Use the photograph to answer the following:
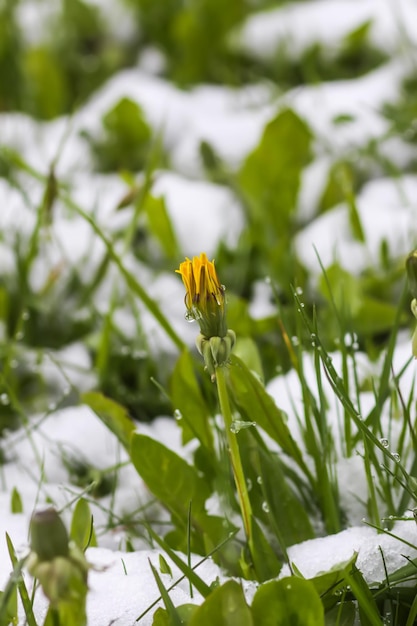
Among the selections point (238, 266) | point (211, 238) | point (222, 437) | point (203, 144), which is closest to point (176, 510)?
point (222, 437)

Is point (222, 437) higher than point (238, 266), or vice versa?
point (238, 266)

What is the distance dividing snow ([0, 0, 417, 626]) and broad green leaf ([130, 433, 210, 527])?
0.07 meters

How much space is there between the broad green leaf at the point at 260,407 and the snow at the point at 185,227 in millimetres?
81

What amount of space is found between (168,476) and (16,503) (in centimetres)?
22

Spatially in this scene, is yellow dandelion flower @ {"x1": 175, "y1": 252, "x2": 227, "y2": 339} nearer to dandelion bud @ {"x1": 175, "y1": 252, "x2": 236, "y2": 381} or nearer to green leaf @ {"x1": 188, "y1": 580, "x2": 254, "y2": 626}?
dandelion bud @ {"x1": 175, "y1": 252, "x2": 236, "y2": 381}

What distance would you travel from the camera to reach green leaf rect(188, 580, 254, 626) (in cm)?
78

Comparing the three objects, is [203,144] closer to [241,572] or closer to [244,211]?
[244,211]

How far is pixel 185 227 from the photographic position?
76.0 inches

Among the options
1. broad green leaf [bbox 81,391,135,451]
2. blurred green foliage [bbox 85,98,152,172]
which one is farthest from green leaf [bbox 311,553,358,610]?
blurred green foliage [bbox 85,98,152,172]

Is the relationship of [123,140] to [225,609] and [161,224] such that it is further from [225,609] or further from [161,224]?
[225,609]

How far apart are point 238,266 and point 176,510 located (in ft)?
2.49

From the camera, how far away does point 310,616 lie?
81 cm

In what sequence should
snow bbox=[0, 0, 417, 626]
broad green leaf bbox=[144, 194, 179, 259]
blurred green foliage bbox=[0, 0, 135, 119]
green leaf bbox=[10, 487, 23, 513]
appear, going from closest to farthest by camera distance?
snow bbox=[0, 0, 417, 626], green leaf bbox=[10, 487, 23, 513], broad green leaf bbox=[144, 194, 179, 259], blurred green foliage bbox=[0, 0, 135, 119]

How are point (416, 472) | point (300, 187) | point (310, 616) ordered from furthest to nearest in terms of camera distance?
point (300, 187) → point (416, 472) → point (310, 616)
